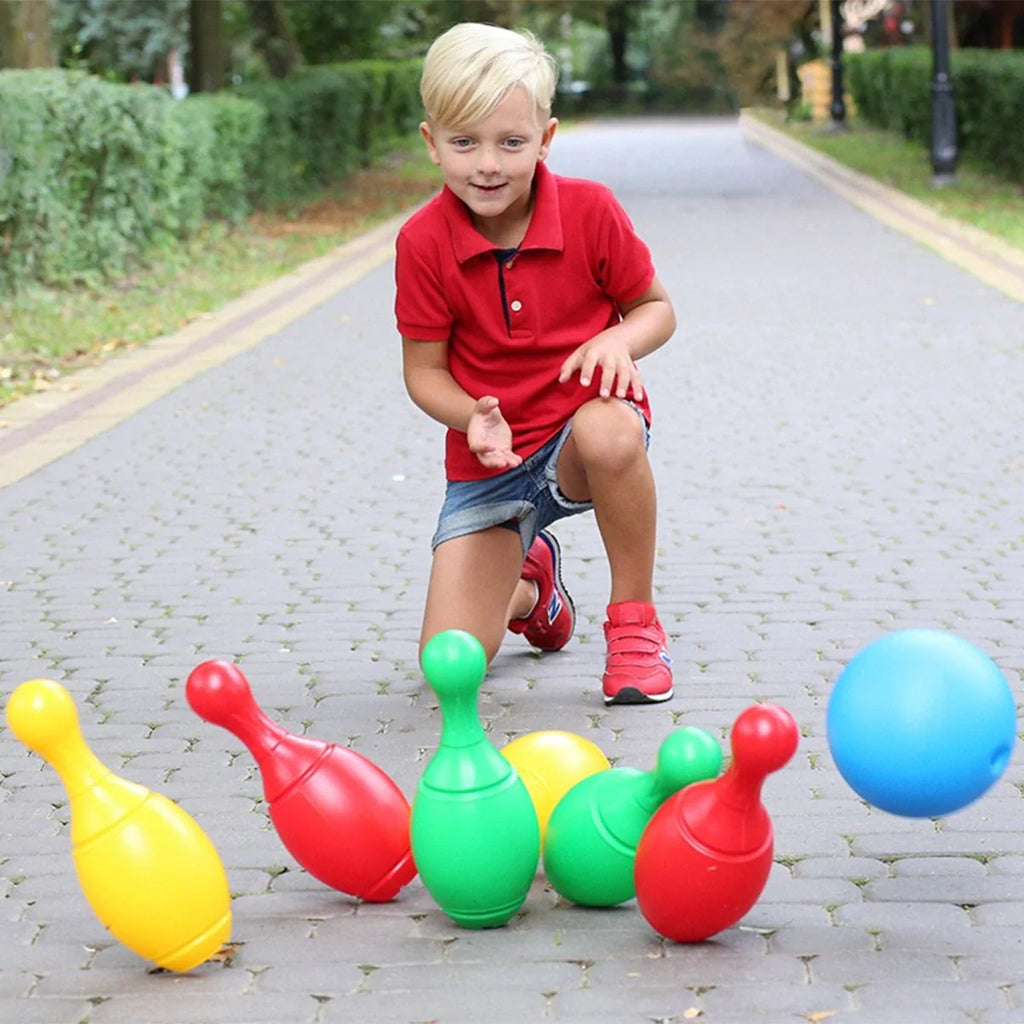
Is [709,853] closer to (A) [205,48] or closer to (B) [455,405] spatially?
(B) [455,405]

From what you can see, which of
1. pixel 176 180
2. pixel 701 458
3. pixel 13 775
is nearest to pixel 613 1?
pixel 176 180

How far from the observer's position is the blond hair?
369 centimetres

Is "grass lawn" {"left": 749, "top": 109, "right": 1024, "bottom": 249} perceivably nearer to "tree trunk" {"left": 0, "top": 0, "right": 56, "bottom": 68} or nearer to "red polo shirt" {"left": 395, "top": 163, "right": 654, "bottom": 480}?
"tree trunk" {"left": 0, "top": 0, "right": 56, "bottom": 68}

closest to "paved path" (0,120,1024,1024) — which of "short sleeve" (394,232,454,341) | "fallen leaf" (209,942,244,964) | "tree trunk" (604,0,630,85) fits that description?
"fallen leaf" (209,942,244,964)

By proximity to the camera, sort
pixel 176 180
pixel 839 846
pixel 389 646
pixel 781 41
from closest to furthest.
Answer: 1. pixel 839 846
2. pixel 389 646
3. pixel 176 180
4. pixel 781 41

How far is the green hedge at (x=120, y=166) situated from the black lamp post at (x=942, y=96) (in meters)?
7.33

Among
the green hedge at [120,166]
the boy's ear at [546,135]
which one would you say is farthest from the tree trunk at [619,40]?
the boy's ear at [546,135]

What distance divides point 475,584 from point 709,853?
1564mm

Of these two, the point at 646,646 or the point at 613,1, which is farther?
the point at 613,1

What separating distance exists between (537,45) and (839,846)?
1.81 meters

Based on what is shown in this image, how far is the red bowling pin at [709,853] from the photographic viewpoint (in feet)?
9.01

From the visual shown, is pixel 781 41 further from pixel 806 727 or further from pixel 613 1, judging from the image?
pixel 806 727

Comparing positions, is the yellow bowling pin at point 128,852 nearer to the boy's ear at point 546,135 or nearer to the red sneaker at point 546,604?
the boy's ear at point 546,135

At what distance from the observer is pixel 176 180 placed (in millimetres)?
15734
